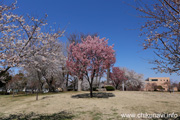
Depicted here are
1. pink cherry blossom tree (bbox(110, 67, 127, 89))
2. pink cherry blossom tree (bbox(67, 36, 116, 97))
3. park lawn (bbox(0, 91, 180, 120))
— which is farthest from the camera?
pink cherry blossom tree (bbox(110, 67, 127, 89))

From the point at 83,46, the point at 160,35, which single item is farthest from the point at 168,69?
the point at 83,46

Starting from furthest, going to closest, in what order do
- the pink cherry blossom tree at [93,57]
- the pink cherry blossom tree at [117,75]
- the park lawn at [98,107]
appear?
1. the pink cherry blossom tree at [117,75]
2. the pink cherry blossom tree at [93,57]
3. the park lawn at [98,107]

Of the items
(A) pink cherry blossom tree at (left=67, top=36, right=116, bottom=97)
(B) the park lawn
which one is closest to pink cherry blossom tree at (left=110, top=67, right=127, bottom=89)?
(A) pink cherry blossom tree at (left=67, top=36, right=116, bottom=97)

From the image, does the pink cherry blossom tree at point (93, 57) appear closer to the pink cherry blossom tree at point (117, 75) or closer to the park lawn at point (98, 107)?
the park lawn at point (98, 107)

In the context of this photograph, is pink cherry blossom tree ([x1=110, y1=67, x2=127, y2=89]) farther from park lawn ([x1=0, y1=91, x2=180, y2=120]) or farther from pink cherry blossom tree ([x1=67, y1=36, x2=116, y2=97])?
park lawn ([x1=0, y1=91, x2=180, y2=120])

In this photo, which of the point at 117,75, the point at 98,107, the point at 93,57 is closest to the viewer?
the point at 98,107

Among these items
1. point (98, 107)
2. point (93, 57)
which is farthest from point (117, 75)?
point (98, 107)

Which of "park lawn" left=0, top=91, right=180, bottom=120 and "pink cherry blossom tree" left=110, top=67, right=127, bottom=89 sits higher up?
"pink cherry blossom tree" left=110, top=67, right=127, bottom=89

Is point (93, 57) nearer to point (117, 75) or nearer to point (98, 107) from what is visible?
point (98, 107)

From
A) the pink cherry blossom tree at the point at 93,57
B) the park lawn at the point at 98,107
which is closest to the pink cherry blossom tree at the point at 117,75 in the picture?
the pink cherry blossom tree at the point at 93,57

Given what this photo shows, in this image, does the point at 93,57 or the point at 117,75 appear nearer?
the point at 93,57

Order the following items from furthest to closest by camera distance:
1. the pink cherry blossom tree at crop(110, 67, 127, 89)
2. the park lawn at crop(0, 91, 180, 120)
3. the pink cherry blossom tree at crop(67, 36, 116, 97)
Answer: the pink cherry blossom tree at crop(110, 67, 127, 89) < the pink cherry blossom tree at crop(67, 36, 116, 97) < the park lawn at crop(0, 91, 180, 120)

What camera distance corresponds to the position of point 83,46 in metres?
15.9

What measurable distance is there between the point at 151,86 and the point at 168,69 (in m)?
46.3
